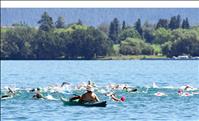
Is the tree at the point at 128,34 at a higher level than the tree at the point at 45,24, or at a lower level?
lower

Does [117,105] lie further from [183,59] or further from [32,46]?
[32,46]

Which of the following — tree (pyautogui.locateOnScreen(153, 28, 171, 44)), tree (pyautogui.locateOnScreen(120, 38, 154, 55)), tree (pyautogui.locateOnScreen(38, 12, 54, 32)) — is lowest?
tree (pyautogui.locateOnScreen(120, 38, 154, 55))

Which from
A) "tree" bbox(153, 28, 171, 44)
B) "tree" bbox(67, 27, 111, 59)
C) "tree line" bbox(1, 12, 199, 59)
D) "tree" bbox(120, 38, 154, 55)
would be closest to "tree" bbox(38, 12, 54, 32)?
"tree line" bbox(1, 12, 199, 59)

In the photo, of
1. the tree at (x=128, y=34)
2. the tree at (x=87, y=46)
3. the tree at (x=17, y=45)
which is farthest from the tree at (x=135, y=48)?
the tree at (x=128, y=34)

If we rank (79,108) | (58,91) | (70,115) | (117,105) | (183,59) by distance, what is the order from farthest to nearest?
(183,59), (58,91), (117,105), (79,108), (70,115)

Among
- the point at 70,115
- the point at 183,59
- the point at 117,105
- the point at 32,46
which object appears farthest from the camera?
the point at 32,46

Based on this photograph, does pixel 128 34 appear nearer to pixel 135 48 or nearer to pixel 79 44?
pixel 135 48

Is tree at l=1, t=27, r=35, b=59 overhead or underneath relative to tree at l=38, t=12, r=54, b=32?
underneath

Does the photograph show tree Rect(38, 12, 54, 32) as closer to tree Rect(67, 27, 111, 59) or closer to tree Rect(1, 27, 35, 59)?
tree Rect(1, 27, 35, 59)

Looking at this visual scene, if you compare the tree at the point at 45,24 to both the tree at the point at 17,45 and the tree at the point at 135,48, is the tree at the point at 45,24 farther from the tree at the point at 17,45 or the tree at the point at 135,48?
the tree at the point at 135,48

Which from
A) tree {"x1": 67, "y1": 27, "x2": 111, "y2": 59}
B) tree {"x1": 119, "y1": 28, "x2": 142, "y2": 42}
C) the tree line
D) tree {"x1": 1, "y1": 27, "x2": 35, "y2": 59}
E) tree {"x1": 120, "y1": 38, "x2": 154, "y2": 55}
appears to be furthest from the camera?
tree {"x1": 119, "y1": 28, "x2": 142, "y2": 42}

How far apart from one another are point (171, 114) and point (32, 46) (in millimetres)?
119517

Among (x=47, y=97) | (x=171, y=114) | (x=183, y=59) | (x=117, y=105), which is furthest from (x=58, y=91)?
(x=183, y=59)

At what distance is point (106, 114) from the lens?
35312mm
